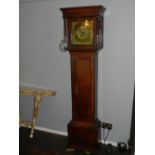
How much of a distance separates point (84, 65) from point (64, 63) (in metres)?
0.53

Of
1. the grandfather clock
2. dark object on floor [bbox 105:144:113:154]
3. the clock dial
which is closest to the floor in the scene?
dark object on floor [bbox 105:144:113:154]

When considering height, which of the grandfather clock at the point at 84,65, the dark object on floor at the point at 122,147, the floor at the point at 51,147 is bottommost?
the floor at the point at 51,147

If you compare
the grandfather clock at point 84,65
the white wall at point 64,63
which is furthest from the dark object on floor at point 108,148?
the grandfather clock at point 84,65

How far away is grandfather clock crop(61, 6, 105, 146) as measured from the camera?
2.69m

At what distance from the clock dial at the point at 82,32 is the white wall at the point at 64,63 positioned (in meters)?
0.28

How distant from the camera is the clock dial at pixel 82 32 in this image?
272 centimetres

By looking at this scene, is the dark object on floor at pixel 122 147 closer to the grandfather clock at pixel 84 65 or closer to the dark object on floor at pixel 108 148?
the dark object on floor at pixel 108 148

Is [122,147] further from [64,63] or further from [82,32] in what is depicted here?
[82,32]

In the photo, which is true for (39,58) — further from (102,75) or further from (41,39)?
(102,75)

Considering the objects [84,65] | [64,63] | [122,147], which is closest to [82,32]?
[84,65]

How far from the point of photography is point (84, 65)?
2.76m

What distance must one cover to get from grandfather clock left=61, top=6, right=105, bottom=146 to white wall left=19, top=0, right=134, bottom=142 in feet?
0.67
